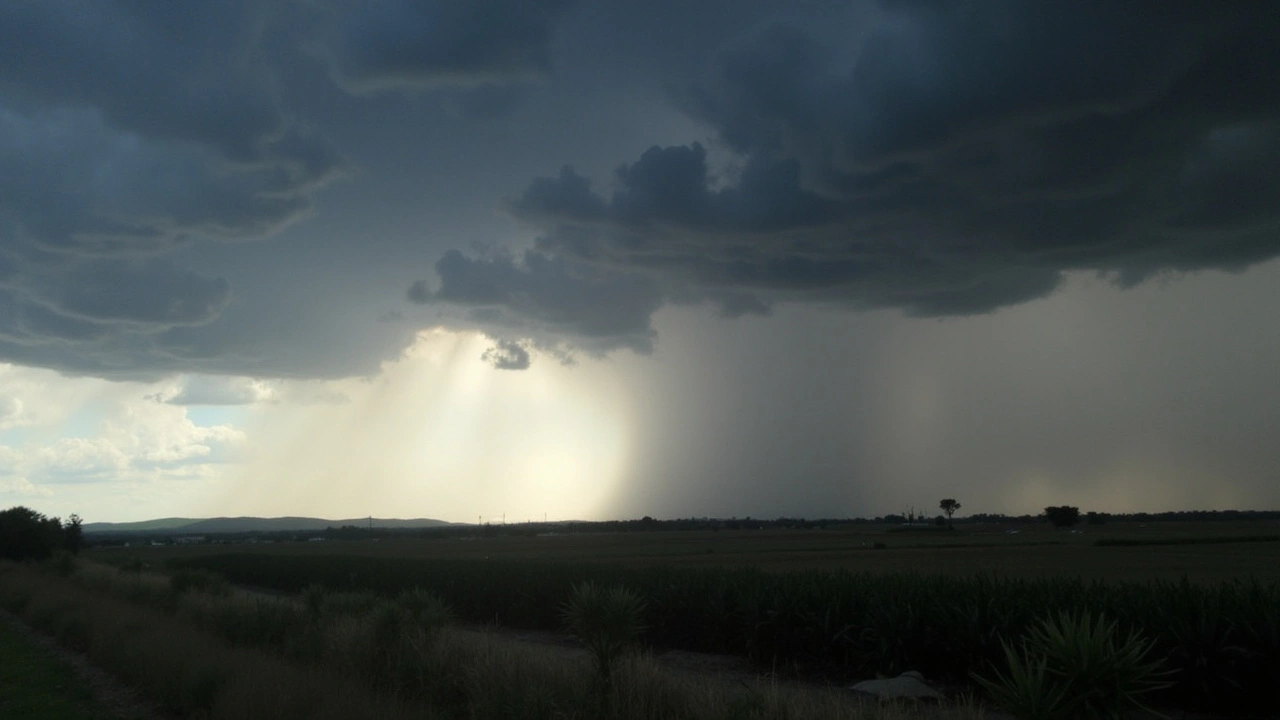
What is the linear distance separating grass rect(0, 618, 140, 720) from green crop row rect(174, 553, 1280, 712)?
11918mm

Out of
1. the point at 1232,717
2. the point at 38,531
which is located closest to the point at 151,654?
the point at 1232,717

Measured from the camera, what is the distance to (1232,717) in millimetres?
14836

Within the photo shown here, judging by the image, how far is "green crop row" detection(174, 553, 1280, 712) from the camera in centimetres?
1470

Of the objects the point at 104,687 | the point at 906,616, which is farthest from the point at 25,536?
the point at 906,616

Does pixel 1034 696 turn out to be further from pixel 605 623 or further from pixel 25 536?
pixel 25 536

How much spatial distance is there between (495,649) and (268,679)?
133 inches

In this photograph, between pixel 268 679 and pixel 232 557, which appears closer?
pixel 268 679

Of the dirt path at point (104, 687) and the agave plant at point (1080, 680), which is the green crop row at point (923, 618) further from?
the dirt path at point (104, 687)

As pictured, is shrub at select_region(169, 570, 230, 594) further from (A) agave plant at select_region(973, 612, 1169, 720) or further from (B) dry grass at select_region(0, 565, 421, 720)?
(A) agave plant at select_region(973, 612, 1169, 720)

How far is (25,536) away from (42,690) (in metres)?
79.0

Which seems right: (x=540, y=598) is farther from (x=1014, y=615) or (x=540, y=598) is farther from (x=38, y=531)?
(x=38, y=531)

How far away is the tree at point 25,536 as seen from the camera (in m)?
81.4

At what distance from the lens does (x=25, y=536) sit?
270 feet

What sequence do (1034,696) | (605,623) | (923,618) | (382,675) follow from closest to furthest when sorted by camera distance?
1. (1034,696)
2. (605,623)
3. (382,675)
4. (923,618)
